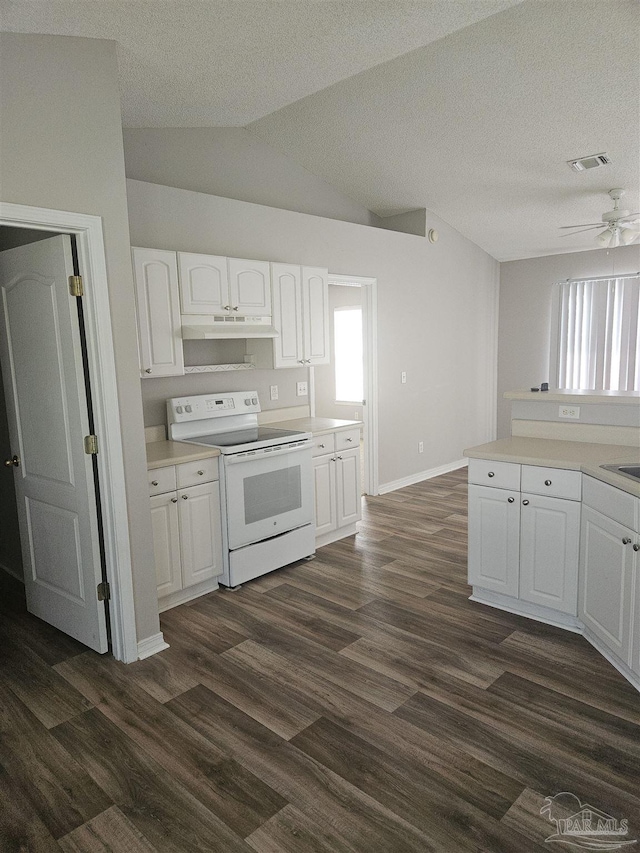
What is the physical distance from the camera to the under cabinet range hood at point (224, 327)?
143 inches

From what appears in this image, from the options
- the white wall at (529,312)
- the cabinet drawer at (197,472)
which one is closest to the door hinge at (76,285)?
the cabinet drawer at (197,472)

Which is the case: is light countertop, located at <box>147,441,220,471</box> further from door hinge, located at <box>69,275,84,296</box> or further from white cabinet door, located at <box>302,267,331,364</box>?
white cabinet door, located at <box>302,267,331,364</box>

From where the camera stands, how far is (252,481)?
12.1ft

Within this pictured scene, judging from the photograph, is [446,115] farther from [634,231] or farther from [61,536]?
[61,536]

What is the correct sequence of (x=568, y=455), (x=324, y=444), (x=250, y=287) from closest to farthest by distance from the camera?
(x=568, y=455)
(x=250, y=287)
(x=324, y=444)

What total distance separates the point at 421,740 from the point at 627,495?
1.30 meters

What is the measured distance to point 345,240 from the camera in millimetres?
5164

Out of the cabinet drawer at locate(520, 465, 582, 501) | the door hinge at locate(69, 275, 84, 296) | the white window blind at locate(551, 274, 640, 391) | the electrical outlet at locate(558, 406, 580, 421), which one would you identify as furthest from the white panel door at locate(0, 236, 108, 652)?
the white window blind at locate(551, 274, 640, 391)

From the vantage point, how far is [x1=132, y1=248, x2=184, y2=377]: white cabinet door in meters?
3.42

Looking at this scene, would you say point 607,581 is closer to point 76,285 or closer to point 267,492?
point 267,492

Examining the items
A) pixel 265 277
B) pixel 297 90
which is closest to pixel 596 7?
pixel 297 90

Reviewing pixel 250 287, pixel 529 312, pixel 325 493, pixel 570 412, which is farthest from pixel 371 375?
pixel 529 312

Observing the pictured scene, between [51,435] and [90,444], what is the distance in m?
0.33

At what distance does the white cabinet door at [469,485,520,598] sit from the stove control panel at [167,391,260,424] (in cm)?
181
